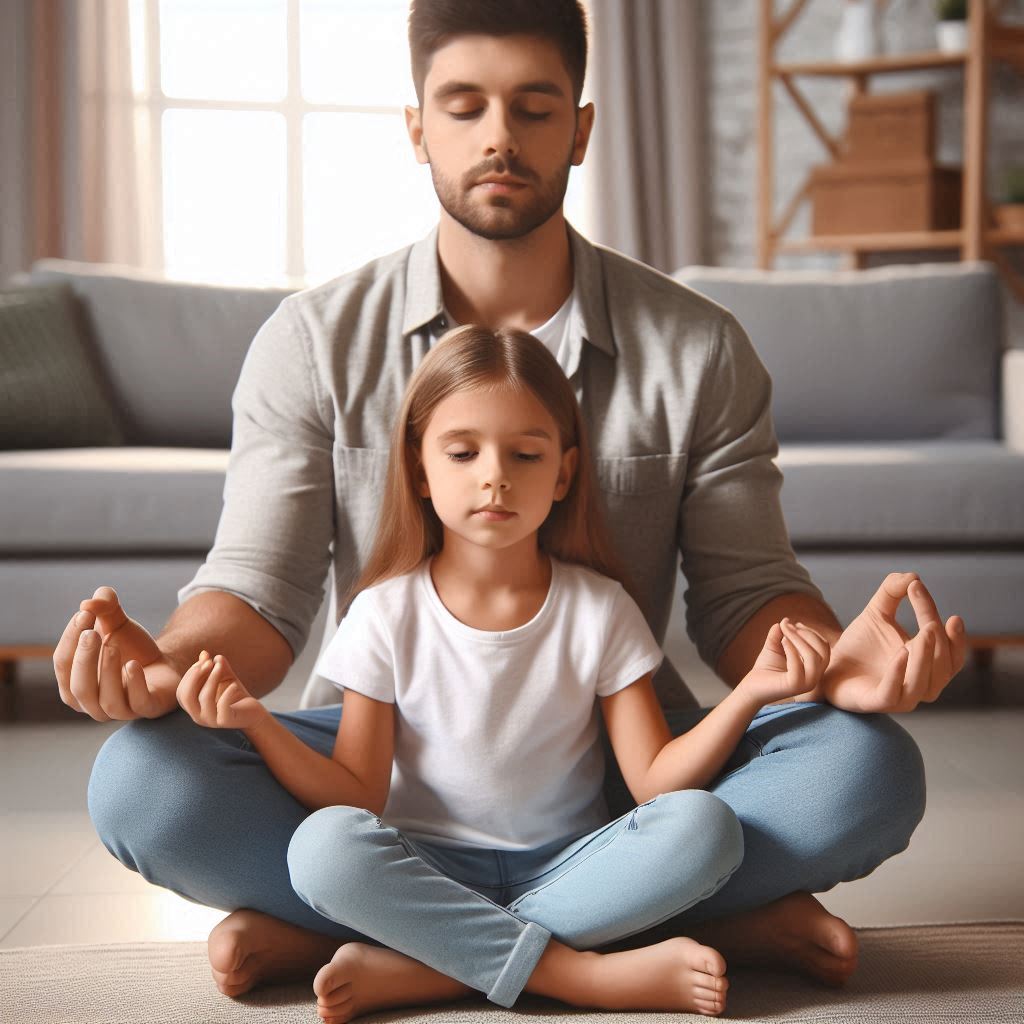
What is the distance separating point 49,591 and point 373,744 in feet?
4.71

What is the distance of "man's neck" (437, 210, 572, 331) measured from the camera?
1505mm

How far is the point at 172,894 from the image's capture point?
163 cm

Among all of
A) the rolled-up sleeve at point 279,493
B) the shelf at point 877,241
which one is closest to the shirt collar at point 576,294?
the rolled-up sleeve at point 279,493

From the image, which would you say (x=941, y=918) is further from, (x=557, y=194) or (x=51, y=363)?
(x=51, y=363)

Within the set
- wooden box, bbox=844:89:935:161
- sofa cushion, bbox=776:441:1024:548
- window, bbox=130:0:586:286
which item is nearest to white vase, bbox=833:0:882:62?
wooden box, bbox=844:89:935:161

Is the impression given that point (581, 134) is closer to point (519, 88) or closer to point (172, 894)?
point (519, 88)

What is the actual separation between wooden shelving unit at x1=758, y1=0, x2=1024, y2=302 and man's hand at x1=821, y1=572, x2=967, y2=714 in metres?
3.33

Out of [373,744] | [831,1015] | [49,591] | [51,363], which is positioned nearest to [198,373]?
[51,363]

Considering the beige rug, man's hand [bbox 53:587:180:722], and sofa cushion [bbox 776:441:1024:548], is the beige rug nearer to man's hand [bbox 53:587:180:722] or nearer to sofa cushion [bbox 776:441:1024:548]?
man's hand [bbox 53:587:180:722]

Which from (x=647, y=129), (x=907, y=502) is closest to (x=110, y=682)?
(x=907, y=502)

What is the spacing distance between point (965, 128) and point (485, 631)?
12.5ft

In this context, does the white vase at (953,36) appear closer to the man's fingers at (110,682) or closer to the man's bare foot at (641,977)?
the man's bare foot at (641,977)

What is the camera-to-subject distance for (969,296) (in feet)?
10.5

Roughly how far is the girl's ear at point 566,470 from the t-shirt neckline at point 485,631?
94 mm
